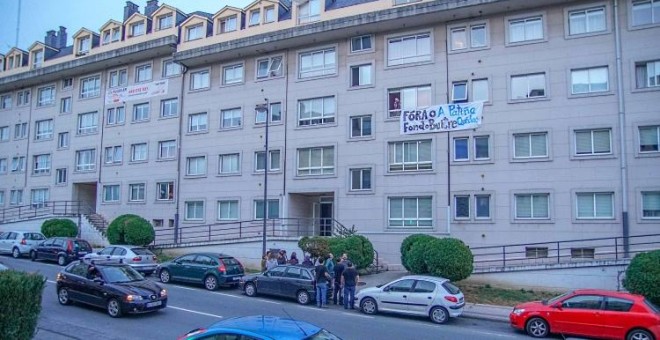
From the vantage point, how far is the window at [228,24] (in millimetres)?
34000

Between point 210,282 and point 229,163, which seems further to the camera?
point 229,163

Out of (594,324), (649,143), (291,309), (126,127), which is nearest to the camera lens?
(594,324)

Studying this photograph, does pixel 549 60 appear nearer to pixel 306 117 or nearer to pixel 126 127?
pixel 306 117

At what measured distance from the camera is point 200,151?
3375cm

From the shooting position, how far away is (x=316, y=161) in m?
29.7

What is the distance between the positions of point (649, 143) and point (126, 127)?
104 ft

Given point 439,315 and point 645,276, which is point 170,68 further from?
point 645,276

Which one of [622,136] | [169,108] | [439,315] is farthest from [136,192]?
[622,136]

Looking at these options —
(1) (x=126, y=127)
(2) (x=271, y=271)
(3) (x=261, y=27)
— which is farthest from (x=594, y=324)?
(1) (x=126, y=127)

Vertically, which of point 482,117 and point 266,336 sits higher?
point 482,117

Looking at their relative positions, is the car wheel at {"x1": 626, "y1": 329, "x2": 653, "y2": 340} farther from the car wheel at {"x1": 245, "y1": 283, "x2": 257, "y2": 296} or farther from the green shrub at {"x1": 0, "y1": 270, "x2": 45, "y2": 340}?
the green shrub at {"x1": 0, "y1": 270, "x2": 45, "y2": 340}

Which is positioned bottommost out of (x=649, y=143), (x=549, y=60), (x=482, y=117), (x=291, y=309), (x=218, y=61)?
(x=291, y=309)

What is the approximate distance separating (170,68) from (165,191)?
830 centimetres

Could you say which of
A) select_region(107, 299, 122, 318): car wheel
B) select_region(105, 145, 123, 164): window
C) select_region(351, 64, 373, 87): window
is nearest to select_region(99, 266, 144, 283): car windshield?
select_region(107, 299, 122, 318): car wheel
